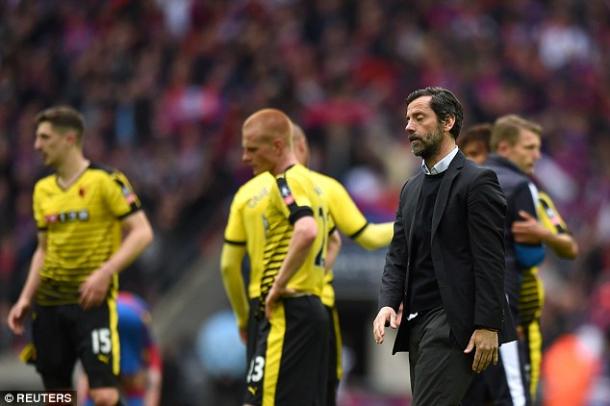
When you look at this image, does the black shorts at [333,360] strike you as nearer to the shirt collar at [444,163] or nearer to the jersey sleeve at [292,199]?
the jersey sleeve at [292,199]

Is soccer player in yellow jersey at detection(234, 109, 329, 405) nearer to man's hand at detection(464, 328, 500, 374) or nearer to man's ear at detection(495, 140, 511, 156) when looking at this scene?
man's ear at detection(495, 140, 511, 156)

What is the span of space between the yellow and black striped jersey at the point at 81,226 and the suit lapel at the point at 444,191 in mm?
3220

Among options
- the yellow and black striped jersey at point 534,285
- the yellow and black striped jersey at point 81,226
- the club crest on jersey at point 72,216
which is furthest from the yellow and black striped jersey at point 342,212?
the club crest on jersey at point 72,216

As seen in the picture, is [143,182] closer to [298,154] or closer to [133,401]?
[133,401]

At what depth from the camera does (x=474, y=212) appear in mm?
6930

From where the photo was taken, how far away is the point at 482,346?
6812 millimetres

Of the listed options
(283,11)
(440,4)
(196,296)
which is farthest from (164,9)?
(196,296)

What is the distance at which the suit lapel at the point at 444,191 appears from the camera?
7.02 metres

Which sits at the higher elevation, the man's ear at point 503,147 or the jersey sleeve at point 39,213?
the man's ear at point 503,147

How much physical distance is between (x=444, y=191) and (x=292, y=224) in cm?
166

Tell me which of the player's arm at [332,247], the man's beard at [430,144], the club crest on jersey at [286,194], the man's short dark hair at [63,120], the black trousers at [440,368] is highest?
the man's short dark hair at [63,120]

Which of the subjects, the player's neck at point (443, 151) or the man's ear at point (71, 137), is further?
the man's ear at point (71, 137)

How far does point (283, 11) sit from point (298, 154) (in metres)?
12.1

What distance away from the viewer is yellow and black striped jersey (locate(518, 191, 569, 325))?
9.56 metres
